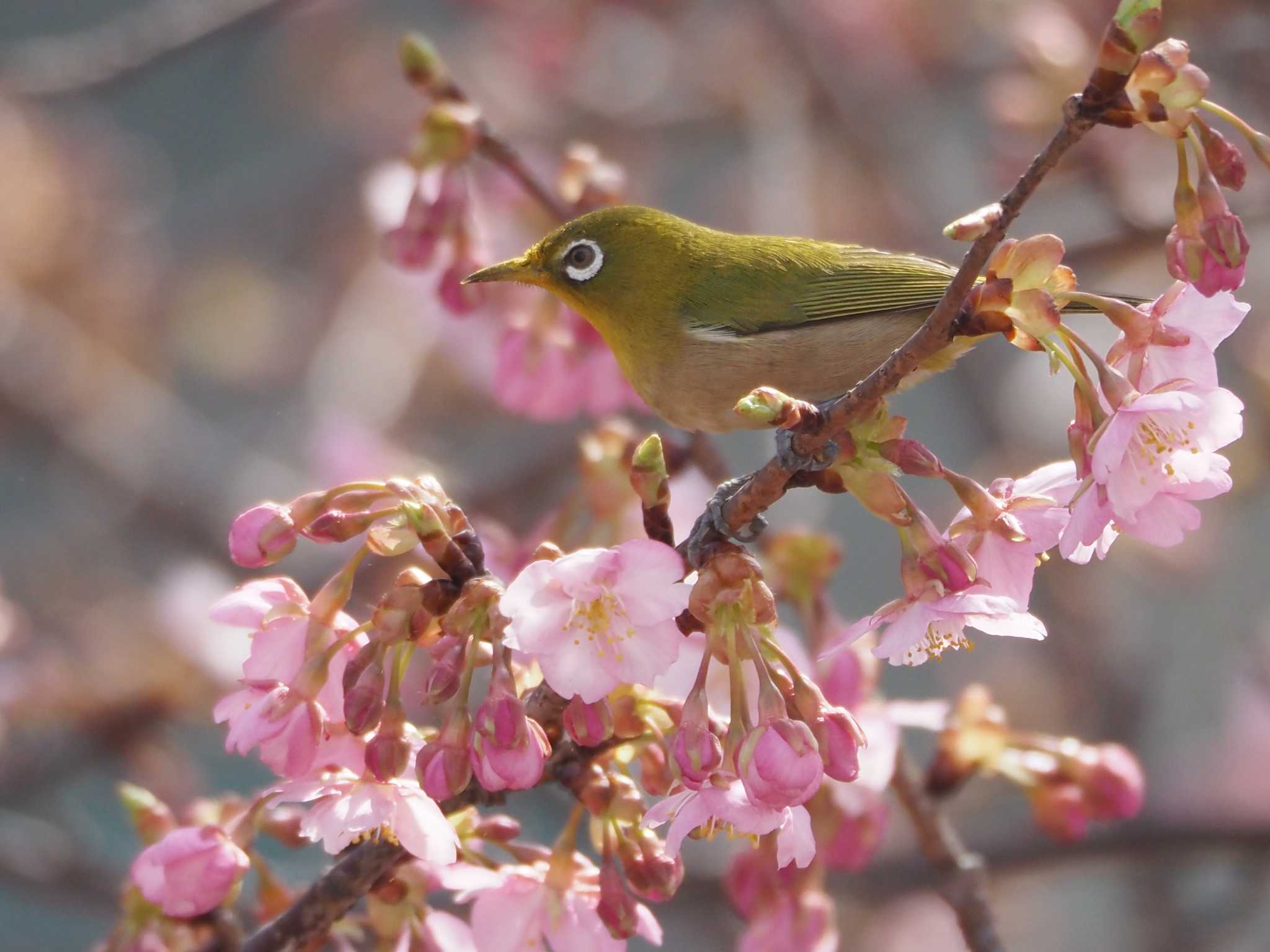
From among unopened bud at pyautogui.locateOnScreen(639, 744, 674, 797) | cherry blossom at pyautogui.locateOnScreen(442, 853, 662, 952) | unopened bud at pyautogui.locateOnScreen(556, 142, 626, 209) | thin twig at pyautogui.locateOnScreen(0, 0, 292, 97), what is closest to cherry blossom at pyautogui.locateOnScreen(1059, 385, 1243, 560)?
unopened bud at pyautogui.locateOnScreen(639, 744, 674, 797)

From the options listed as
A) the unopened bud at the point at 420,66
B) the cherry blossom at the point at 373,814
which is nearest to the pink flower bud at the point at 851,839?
the cherry blossom at the point at 373,814

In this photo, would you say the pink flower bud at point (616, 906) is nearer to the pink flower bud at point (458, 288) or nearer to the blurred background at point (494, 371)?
the pink flower bud at point (458, 288)

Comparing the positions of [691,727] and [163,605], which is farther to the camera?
[163,605]

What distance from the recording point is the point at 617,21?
7570 mm

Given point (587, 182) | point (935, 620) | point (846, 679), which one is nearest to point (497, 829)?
point (935, 620)

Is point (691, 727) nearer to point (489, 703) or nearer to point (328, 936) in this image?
point (489, 703)

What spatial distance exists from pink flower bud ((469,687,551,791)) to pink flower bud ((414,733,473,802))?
3 centimetres

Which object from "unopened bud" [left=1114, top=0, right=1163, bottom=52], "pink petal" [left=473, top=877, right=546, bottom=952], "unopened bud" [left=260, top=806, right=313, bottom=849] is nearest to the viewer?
"unopened bud" [left=1114, top=0, right=1163, bottom=52]

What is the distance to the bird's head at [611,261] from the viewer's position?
3113 mm

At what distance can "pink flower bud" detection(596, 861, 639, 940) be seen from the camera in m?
1.90

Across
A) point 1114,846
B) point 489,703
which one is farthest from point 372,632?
point 1114,846

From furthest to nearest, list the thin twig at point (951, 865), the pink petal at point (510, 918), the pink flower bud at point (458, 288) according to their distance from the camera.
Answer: the pink flower bud at point (458, 288), the thin twig at point (951, 865), the pink petal at point (510, 918)

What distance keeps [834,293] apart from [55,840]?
280cm

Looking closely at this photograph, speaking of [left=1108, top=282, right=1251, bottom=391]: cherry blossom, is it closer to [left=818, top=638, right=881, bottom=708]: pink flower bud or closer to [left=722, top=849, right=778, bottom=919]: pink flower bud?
[left=818, top=638, right=881, bottom=708]: pink flower bud
